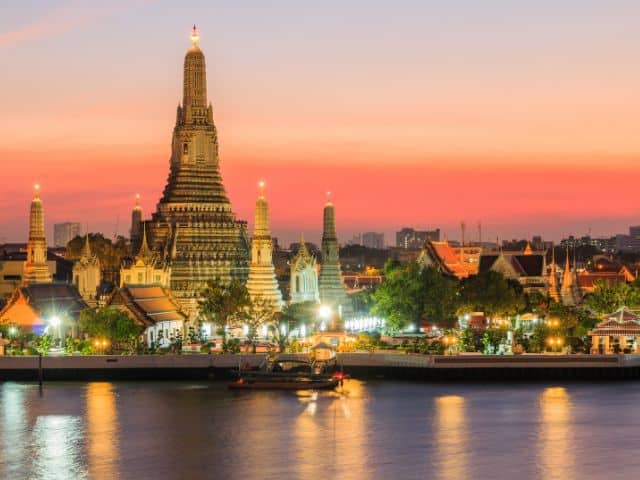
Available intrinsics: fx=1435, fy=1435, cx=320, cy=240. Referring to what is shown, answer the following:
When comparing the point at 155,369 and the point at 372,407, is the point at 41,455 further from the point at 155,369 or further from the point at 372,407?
the point at 155,369

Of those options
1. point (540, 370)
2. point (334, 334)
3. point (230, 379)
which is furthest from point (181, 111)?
point (540, 370)

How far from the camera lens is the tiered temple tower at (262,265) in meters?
81.9

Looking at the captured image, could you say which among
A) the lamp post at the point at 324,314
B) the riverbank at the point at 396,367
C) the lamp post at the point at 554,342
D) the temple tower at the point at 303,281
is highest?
the temple tower at the point at 303,281

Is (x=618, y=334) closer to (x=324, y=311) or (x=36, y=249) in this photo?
(x=324, y=311)

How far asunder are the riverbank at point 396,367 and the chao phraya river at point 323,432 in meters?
2.08

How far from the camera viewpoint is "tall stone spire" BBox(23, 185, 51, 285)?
83.1 meters

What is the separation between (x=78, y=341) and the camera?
2854 inches

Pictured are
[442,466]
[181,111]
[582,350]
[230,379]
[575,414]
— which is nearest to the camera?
[442,466]

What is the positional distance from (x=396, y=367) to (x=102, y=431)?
67.1 feet

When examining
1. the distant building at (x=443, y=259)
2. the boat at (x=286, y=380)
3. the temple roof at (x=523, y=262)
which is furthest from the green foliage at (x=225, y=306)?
the distant building at (x=443, y=259)

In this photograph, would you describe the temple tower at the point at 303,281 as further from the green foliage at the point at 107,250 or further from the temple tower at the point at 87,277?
the green foliage at the point at 107,250

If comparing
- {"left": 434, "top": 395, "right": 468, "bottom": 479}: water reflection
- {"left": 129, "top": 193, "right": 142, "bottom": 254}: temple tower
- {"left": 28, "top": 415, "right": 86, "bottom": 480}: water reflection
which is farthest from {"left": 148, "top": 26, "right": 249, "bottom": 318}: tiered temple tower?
{"left": 28, "top": 415, "right": 86, "bottom": 480}: water reflection

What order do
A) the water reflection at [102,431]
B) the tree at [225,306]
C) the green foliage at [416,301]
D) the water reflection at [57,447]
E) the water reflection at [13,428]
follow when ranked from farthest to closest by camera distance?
the green foliage at [416,301] → the tree at [225,306] → the water reflection at [13,428] → the water reflection at [102,431] → the water reflection at [57,447]

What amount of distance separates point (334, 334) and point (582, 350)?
13.2m
